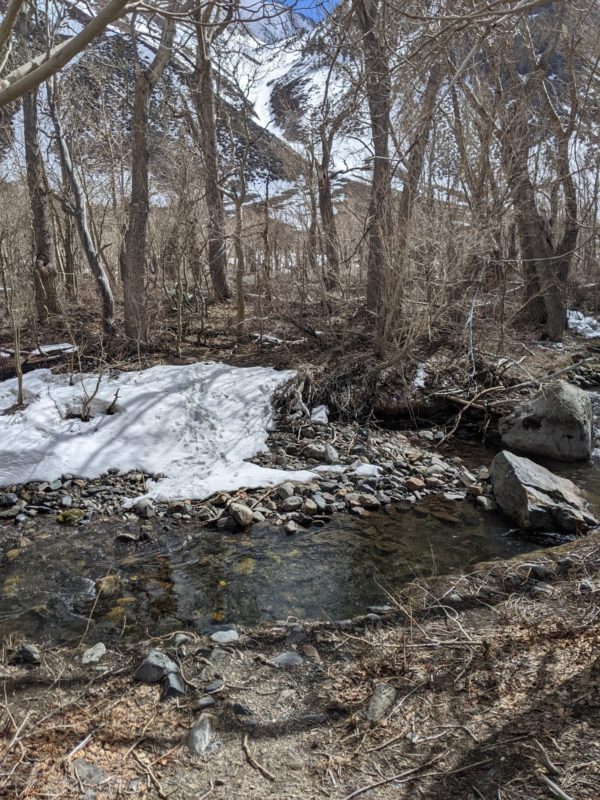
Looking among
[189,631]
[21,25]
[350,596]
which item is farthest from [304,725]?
[21,25]

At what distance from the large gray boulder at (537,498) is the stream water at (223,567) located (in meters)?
0.19

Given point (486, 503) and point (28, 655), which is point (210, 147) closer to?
point (486, 503)

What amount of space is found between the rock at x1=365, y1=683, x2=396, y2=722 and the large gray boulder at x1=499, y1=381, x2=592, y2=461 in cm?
564

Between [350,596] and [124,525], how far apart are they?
2.78m

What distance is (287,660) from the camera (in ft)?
11.7

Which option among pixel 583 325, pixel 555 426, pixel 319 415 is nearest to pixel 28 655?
pixel 319 415

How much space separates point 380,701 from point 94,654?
75.8 inches

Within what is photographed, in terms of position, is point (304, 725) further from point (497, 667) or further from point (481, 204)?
point (481, 204)

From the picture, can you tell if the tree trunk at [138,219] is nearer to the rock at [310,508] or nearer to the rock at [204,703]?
the rock at [310,508]

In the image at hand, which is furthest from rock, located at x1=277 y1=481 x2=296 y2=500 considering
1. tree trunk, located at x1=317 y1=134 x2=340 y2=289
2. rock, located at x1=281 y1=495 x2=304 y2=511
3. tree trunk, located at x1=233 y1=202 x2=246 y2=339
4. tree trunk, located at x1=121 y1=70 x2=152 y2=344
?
tree trunk, located at x1=317 y1=134 x2=340 y2=289

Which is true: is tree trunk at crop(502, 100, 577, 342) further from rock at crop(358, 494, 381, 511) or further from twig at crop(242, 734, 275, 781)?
twig at crop(242, 734, 275, 781)

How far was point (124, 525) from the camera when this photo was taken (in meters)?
6.32

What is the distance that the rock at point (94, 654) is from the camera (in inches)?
146

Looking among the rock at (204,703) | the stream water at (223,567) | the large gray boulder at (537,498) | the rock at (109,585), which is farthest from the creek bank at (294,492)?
the rock at (204,703)
